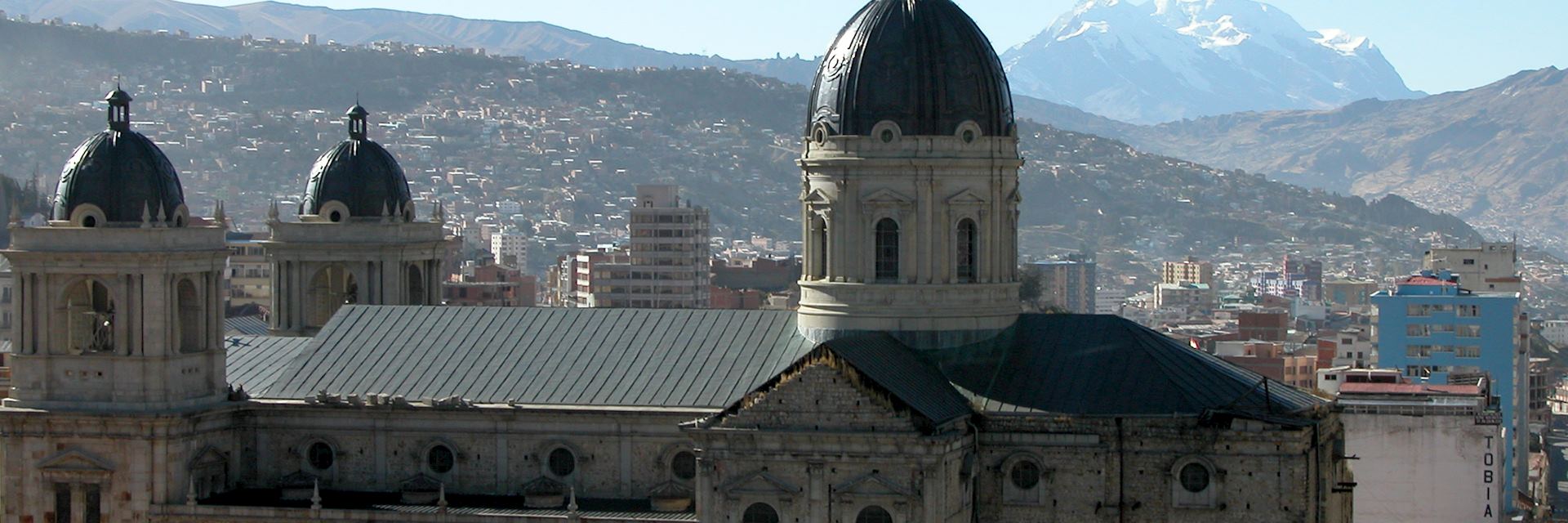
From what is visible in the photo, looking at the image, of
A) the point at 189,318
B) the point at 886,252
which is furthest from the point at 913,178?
the point at 189,318

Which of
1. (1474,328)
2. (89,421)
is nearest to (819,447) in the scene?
(89,421)

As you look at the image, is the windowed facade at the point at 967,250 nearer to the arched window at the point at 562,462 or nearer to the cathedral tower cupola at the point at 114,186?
the arched window at the point at 562,462

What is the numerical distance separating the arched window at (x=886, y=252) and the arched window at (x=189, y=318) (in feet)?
65.3

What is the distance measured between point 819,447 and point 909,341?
7409 millimetres

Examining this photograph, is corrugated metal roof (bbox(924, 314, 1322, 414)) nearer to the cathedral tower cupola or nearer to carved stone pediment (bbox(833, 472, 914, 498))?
carved stone pediment (bbox(833, 472, 914, 498))

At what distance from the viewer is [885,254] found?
2940 inches

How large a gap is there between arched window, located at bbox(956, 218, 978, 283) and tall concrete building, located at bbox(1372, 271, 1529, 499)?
8675 cm

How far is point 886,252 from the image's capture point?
74688 mm

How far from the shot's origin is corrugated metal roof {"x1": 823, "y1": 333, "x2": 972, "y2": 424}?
67750mm

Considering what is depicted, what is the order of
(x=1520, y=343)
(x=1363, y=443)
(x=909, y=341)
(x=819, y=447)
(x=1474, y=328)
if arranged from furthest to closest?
(x=1520, y=343) → (x=1474, y=328) → (x=1363, y=443) → (x=909, y=341) → (x=819, y=447)

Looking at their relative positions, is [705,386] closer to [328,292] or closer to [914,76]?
[914,76]

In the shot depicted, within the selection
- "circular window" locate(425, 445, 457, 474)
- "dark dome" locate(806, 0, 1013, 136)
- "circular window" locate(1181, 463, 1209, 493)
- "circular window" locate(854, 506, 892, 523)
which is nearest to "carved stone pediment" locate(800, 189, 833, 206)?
"dark dome" locate(806, 0, 1013, 136)

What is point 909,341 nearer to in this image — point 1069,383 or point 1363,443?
point 1069,383

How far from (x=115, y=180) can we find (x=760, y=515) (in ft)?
71.6
